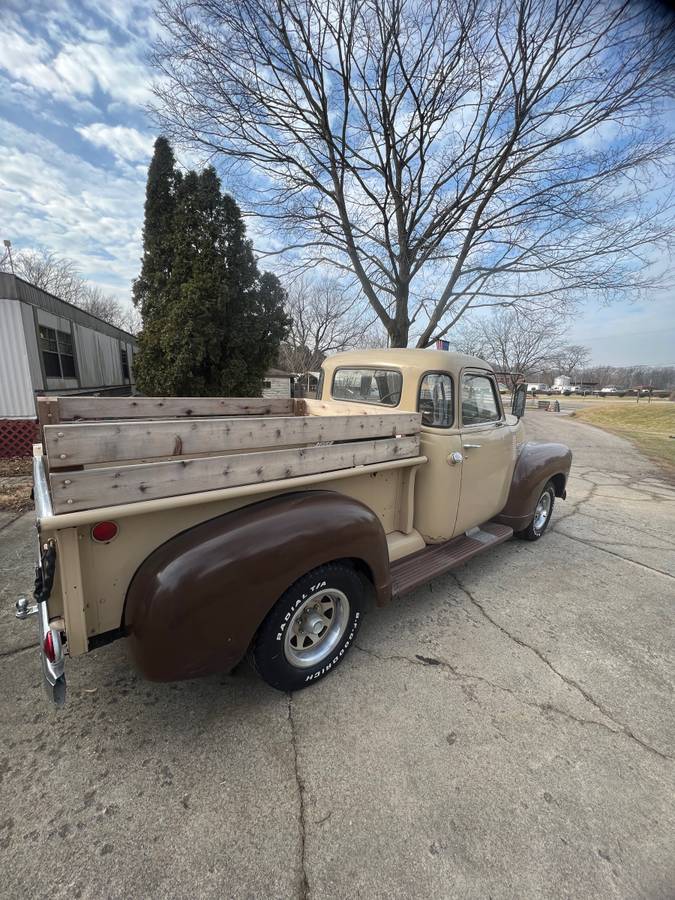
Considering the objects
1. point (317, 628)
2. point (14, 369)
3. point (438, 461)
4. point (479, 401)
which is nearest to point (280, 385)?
point (14, 369)

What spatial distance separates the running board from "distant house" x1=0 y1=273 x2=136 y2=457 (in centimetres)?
827

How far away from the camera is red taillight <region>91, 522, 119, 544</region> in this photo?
1665 millimetres

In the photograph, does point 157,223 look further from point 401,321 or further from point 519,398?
point 519,398

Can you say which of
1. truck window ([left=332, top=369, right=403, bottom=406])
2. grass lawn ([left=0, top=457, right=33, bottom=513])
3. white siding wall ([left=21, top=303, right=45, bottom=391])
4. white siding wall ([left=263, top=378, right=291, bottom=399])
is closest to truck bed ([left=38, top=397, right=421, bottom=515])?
truck window ([left=332, top=369, right=403, bottom=406])

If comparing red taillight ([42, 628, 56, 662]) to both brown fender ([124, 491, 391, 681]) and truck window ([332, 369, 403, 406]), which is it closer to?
brown fender ([124, 491, 391, 681])

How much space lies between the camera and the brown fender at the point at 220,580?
1694 millimetres

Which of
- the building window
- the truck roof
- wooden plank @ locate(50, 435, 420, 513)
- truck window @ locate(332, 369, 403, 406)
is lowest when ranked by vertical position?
wooden plank @ locate(50, 435, 420, 513)

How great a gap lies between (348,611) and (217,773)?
40.5 inches

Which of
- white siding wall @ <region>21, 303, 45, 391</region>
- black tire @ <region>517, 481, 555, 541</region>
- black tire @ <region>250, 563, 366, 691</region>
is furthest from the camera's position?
white siding wall @ <region>21, 303, 45, 391</region>

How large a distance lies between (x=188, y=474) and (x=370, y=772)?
167 centimetres

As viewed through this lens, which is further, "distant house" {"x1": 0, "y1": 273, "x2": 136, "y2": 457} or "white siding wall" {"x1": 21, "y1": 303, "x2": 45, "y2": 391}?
"white siding wall" {"x1": 21, "y1": 303, "x2": 45, "y2": 391}

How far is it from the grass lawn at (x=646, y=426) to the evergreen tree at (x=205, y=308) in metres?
12.6

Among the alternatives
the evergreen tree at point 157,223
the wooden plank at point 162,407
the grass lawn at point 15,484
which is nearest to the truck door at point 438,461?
the wooden plank at point 162,407

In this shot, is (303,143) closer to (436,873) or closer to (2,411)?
(2,411)
